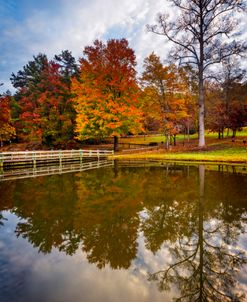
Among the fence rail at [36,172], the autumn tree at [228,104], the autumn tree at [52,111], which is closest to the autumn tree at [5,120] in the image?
the autumn tree at [52,111]

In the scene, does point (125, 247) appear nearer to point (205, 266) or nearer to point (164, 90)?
point (205, 266)

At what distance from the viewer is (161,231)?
7.46 m

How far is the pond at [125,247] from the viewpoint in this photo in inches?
184

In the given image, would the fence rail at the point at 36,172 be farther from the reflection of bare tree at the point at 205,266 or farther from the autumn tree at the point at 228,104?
the autumn tree at the point at 228,104

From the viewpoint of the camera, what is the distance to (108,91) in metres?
34.3

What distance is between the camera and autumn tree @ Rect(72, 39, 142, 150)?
32.8 metres

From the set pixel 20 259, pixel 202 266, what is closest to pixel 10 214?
pixel 20 259

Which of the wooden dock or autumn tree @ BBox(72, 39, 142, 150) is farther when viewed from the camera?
autumn tree @ BBox(72, 39, 142, 150)

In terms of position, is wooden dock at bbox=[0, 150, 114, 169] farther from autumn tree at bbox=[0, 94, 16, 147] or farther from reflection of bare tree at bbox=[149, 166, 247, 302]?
reflection of bare tree at bbox=[149, 166, 247, 302]

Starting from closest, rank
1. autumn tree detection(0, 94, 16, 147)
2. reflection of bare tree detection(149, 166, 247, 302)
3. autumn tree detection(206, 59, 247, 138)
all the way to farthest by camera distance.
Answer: reflection of bare tree detection(149, 166, 247, 302)
autumn tree detection(0, 94, 16, 147)
autumn tree detection(206, 59, 247, 138)

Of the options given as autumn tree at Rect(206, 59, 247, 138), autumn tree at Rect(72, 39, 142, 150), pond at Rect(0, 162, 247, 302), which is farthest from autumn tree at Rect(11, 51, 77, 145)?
pond at Rect(0, 162, 247, 302)

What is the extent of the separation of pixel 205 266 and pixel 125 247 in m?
2.04

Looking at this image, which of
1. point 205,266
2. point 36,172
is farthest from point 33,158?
point 205,266

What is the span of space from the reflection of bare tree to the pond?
0.02m
